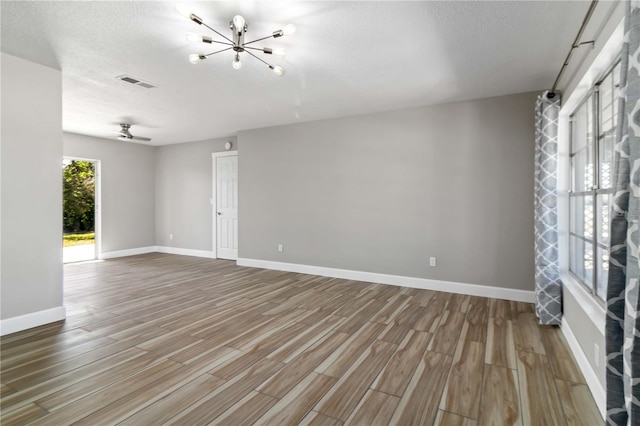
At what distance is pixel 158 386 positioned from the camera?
82.8 inches

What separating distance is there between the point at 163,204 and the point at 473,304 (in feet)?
23.3

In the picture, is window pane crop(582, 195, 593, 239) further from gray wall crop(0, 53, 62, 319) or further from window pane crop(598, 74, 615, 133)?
gray wall crop(0, 53, 62, 319)

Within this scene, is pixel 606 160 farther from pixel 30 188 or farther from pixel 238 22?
pixel 30 188

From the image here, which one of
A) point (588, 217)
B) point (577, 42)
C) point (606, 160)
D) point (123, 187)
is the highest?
point (577, 42)

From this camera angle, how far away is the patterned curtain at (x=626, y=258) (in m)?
1.11

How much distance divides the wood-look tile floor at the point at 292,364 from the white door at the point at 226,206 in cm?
281

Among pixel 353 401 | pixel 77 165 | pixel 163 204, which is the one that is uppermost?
pixel 77 165

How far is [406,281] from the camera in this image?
4613 millimetres

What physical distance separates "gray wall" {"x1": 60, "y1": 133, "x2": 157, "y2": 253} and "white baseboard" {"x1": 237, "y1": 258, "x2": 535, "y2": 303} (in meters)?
3.35

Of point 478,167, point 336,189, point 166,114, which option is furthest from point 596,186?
point 166,114

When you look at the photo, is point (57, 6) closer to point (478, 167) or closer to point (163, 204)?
point (478, 167)

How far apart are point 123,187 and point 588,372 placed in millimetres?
8292

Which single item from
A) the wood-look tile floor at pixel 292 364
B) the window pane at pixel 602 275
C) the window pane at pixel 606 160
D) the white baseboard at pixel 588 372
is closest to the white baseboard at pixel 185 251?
the wood-look tile floor at pixel 292 364

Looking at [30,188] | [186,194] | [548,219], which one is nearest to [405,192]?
[548,219]
